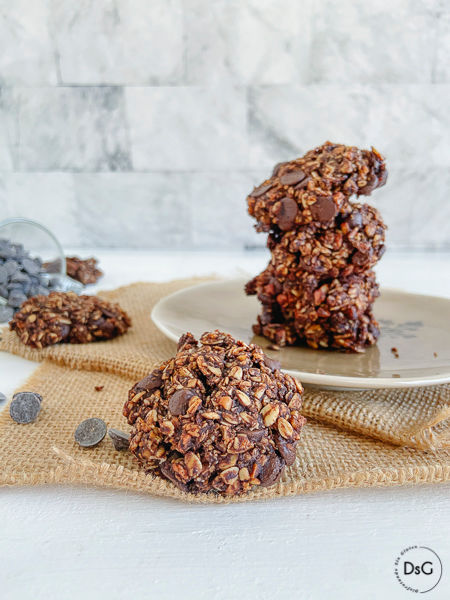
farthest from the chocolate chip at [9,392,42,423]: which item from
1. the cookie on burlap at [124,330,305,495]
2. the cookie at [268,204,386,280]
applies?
the cookie at [268,204,386,280]

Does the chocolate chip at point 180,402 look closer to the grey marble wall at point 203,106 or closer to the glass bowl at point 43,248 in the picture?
the glass bowl at point 43,248

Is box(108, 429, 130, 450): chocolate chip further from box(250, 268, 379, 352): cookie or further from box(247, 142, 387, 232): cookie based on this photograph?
box(247, 142, 387, 232): cookie

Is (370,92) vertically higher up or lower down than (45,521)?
higher up

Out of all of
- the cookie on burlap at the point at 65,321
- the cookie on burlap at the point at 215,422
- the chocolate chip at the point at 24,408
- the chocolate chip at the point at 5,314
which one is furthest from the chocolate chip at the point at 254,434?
the chocolate chip at the point at 5,314

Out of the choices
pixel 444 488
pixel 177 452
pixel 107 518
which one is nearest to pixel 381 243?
pixel 444 488

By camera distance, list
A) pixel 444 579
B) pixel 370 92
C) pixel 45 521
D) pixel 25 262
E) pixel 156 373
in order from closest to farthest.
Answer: pixel 444 579 < pixel 45 521 < pixel 156 373 < pixel 25 262 < pixel 370 92

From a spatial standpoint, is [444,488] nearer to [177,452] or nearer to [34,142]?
[177,452]
